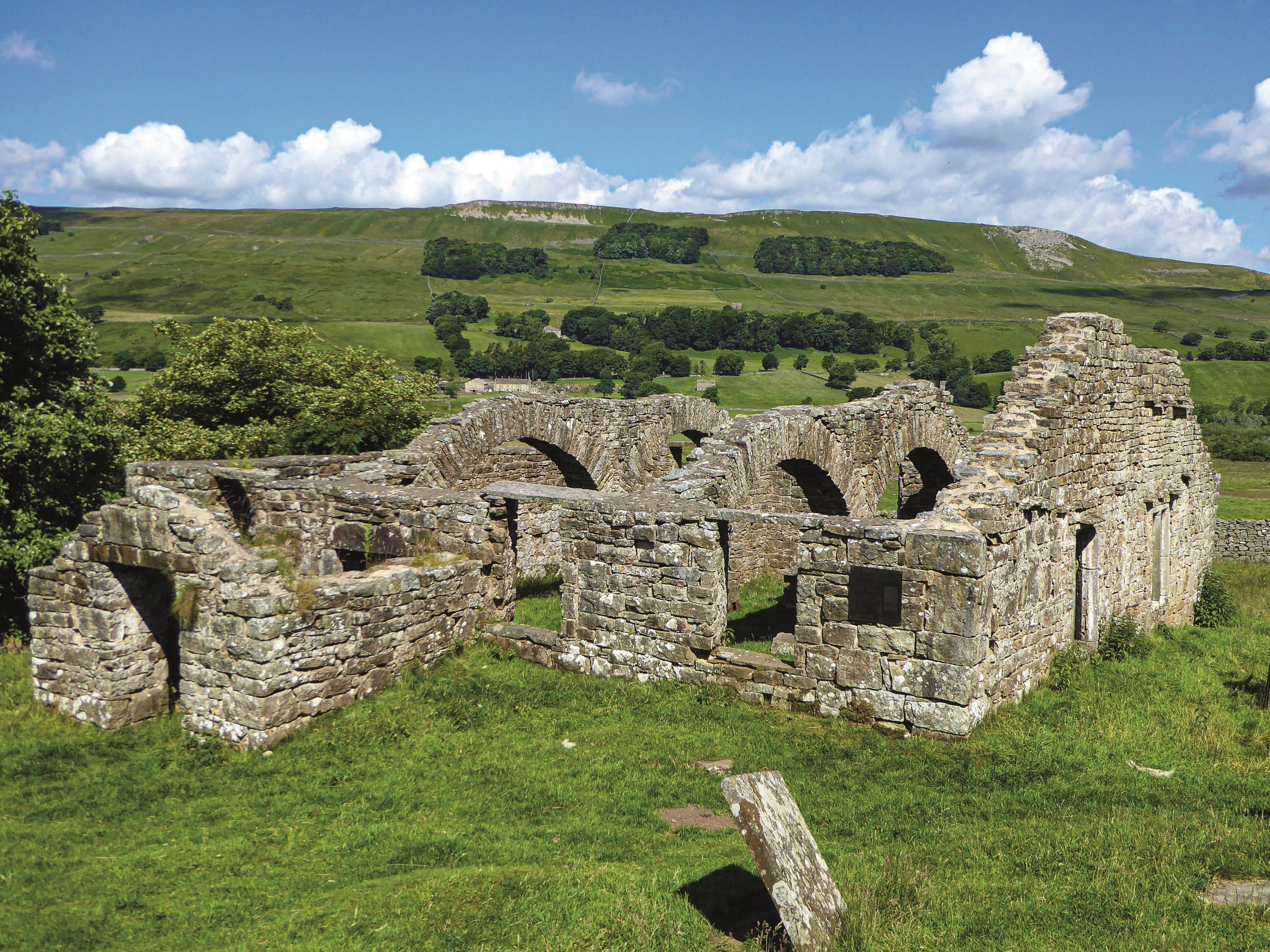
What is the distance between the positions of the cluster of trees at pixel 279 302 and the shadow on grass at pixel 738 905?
451ft

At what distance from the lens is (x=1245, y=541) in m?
28.9

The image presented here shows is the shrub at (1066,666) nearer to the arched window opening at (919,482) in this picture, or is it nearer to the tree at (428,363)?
the arched window opening at (919,482)

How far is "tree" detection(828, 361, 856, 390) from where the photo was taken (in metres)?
85.5

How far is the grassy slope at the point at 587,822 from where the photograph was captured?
5.70m

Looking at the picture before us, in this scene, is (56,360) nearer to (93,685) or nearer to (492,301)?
(93,685)

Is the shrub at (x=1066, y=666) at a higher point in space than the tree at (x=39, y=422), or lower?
lower

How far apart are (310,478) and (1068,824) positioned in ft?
36.3

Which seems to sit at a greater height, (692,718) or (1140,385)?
(1140,385)

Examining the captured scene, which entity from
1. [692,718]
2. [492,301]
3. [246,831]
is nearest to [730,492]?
[692,718]

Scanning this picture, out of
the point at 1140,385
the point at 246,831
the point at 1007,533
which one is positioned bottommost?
the point at 246,831

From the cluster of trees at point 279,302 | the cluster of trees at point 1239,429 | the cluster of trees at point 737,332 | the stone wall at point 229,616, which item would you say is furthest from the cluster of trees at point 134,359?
the cluster of trees at point 1239,429

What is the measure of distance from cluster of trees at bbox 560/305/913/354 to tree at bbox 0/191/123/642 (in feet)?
311

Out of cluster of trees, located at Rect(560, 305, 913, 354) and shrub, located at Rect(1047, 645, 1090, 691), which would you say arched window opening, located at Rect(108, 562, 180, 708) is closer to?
shrub, located at Rect(1047, 645, 1090, 691)

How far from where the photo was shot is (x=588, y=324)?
121m
